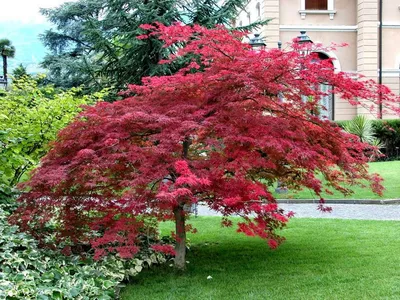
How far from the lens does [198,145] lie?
18.4 feet

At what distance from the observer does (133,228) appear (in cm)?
496

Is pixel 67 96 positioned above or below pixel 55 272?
above

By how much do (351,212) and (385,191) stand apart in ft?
6.96

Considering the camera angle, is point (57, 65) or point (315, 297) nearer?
point (315, 297)

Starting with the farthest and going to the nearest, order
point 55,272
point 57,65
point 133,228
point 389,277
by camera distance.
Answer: point 57,65, point 389,277, point 133,228, point 55,272

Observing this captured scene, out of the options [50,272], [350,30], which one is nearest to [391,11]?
[350,30]

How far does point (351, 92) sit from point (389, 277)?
1984 millimetres

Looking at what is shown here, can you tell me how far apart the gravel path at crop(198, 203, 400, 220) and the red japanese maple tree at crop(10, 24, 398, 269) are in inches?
170

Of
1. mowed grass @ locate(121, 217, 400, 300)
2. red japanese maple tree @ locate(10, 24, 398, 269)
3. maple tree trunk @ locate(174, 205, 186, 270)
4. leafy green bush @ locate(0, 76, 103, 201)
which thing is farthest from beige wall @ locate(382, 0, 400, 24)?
maple tree trunk @ locate(174, 205, 186, 270)

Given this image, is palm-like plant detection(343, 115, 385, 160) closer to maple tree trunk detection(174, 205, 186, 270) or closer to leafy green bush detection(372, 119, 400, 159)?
leafy green bush detection(372, 119, 400, 159)

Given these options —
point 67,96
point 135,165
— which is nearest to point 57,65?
point 67,96

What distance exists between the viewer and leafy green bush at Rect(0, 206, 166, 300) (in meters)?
4.04

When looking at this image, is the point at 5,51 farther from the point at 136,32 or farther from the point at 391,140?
the point at 391,140

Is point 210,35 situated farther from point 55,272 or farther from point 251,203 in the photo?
point 55,272
